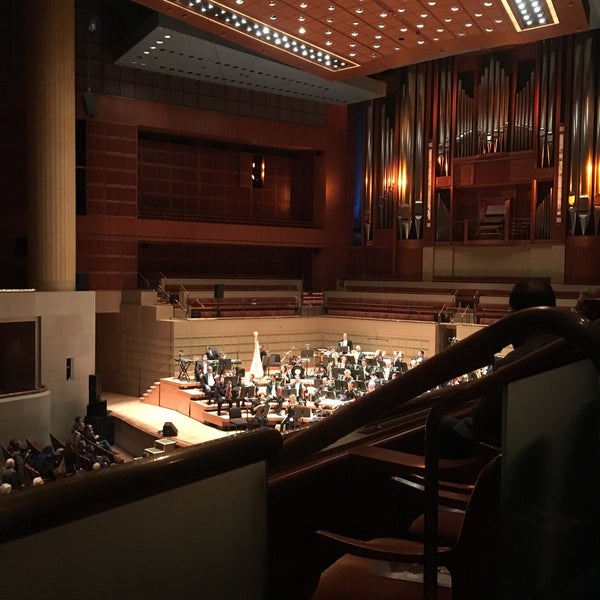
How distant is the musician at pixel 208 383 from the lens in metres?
11.7

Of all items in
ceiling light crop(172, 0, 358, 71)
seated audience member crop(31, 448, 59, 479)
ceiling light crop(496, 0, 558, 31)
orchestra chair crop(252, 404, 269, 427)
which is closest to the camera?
seated audience member crop(31, 448, 59, 479)

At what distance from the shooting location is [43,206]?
1307 centimetres

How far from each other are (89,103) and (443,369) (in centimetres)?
1507

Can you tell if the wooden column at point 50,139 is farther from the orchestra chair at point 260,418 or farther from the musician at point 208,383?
the orchestra chair at point 260,418

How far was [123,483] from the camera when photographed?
0.94m

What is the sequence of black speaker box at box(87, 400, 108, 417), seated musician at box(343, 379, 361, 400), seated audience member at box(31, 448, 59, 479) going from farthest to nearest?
black speaker box at box(87, 400, 108, 417), seated musician at box(343, 379, 361, 400), seated audience member at box(31, 448, 59, 479)

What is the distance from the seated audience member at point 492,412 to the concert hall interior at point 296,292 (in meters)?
0.01

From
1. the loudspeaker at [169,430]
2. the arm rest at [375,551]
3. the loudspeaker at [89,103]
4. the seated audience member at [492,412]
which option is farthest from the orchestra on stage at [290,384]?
the arm rest at [375,551]

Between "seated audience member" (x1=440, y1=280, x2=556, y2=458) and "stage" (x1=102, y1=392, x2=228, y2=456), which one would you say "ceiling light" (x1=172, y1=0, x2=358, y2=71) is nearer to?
"stage" (x1=102, y1=392, x2=228, y2=456)

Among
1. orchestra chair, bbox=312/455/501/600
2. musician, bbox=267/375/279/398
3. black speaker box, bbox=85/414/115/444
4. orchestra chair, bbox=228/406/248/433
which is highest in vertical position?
orchestra chair, bbox=312/455/501/600

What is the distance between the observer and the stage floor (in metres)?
10.7

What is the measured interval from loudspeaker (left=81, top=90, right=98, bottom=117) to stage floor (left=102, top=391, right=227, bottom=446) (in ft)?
21.0

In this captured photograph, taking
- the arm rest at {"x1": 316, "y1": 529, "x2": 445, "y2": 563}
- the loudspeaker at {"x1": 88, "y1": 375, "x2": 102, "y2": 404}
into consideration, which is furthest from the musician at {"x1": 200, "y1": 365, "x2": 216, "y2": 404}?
the arm rest at {"x1": 316, "y1": 529, "x2": 445, "y2": 563}

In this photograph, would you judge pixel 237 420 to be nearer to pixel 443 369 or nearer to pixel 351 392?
pixel 351 392
